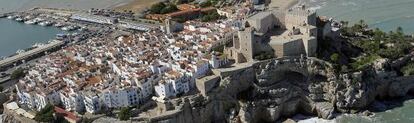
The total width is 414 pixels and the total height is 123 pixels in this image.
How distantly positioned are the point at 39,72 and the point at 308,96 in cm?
2167

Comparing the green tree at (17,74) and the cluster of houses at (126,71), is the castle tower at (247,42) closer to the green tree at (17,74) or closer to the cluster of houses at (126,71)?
the cluster of houses at (126,71)

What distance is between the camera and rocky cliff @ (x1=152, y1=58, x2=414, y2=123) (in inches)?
1786

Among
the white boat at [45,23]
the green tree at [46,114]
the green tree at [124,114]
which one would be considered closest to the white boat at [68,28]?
the white boat at [45,23]

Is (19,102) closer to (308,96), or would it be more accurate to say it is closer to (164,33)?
(164,33)

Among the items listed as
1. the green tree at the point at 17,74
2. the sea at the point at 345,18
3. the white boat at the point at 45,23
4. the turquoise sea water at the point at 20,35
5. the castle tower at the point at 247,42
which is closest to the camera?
the castle tower at the point at 247,42

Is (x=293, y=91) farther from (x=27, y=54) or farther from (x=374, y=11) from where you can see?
(x=27, y=54)

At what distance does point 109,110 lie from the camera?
44.0 m

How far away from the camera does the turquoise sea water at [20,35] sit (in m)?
69.4

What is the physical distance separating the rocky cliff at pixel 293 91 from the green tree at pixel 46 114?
1004 cm

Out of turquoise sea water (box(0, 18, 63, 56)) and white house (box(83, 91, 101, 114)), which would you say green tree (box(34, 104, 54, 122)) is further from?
turquoise sea water (box(0, 18, 63, 56))

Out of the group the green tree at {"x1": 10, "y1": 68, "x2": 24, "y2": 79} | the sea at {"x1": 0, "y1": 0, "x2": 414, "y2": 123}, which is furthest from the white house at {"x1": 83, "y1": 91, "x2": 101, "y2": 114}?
the sea at {"x1": 0, "y1": 0, "x2": 414, "y2": 123}

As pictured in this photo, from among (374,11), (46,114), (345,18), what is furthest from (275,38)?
(374,11)

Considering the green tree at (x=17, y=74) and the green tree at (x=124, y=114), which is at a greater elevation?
the green tree at (x=17, y=74)

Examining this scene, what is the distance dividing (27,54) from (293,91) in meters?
29.1
